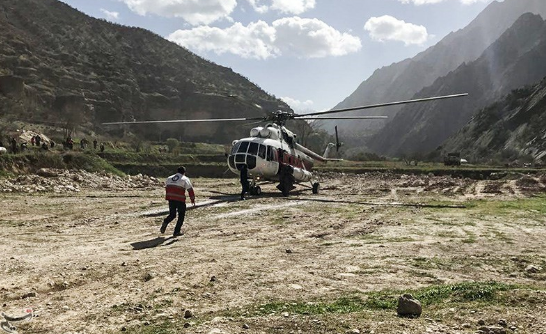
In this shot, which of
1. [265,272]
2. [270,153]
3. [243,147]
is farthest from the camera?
[270,153]

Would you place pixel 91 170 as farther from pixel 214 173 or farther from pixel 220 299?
pixel 220 299

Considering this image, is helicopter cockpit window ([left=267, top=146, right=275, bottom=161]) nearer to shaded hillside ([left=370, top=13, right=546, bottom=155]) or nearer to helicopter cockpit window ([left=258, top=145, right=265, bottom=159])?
helicopter cockpit window ([left=258, top=145, right=265, bottom=159])

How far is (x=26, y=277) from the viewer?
19.0ft

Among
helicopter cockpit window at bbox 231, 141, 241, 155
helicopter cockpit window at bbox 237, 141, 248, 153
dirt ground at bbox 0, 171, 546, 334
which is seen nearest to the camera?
dirt ground at bbox 0, 171, 546, 334

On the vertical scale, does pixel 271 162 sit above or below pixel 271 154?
below

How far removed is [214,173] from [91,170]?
16.3 meters

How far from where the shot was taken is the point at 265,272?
613 cm

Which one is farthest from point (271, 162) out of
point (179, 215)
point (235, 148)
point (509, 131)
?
point (509, 131)

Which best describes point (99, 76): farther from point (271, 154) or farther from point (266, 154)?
point (266, 154)

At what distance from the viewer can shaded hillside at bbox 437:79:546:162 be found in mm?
82562

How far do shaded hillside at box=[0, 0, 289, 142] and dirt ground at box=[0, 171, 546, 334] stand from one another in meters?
65.1

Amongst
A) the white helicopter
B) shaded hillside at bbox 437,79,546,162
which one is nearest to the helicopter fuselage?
the white helicopter

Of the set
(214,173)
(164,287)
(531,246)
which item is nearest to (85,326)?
(164,287)

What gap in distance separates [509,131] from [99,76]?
3950 inches
